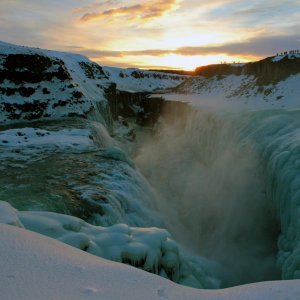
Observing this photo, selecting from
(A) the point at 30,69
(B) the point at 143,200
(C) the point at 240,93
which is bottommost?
(B) the point at 143,200

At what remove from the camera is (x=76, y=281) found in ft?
12.1

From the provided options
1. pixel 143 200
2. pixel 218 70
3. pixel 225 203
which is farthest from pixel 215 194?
pixel 218 70

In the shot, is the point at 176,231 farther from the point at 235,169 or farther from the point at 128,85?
the point at 128,85

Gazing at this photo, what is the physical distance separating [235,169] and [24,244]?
14.4m

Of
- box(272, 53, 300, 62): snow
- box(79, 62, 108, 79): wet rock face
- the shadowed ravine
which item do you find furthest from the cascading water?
box(79, 62, 108, 79): wet rock face

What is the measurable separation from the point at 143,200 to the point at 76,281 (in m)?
9.74

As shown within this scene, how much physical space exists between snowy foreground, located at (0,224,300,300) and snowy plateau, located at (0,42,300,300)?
0.02 metres

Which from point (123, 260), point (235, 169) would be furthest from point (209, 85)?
point (123, 260)

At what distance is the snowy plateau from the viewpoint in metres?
3.97

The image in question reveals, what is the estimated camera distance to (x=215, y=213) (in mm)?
17750

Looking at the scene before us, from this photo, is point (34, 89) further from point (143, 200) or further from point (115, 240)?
point (115, 240)

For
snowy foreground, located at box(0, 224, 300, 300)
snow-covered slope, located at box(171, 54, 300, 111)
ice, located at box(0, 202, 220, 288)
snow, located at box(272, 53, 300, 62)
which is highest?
snow, located at box(272, 53, 300, 62)

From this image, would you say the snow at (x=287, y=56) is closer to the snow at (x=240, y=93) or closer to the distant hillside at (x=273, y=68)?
the distant hillside at (x=273, y=68)

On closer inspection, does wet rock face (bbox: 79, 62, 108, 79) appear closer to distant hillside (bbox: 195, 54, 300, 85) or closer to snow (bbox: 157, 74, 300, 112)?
snow (bbox: 157, 74, 300, 112)
